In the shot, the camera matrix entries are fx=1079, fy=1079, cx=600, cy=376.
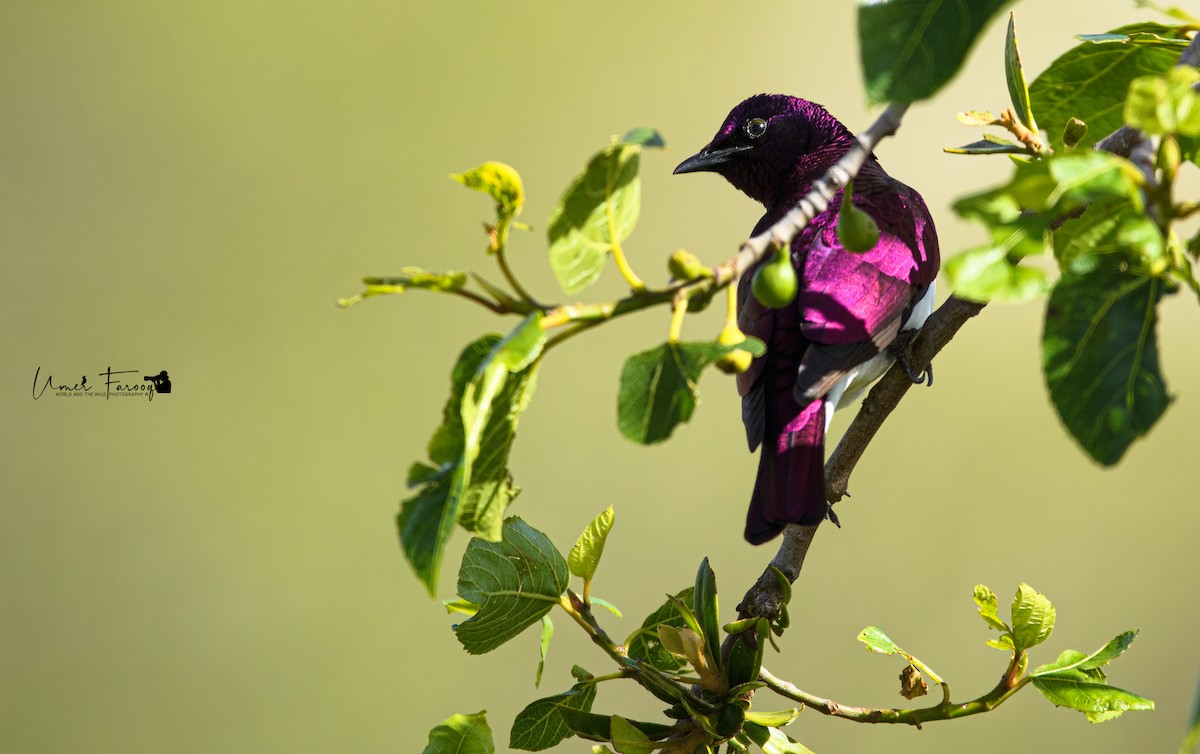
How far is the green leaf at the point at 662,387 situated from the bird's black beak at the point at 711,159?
100cm

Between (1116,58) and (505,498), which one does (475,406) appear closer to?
(505,498)

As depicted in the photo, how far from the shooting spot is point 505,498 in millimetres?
361

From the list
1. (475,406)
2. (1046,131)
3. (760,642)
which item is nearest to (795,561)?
(760,642)

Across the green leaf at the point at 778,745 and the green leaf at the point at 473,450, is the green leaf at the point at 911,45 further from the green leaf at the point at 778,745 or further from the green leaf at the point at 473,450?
the green leaf at the point at 778,745

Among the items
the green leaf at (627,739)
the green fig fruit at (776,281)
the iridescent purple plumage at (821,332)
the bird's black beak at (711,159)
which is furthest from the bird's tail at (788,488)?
the bird's black beak at (711,159)

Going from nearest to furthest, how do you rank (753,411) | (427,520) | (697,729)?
(427,520) → (697,729) → (753,411)

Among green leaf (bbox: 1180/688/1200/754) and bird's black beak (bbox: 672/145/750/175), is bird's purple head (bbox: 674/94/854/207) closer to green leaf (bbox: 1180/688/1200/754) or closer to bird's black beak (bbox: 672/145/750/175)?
bird's black beak (bbox: 672/145/750/175)

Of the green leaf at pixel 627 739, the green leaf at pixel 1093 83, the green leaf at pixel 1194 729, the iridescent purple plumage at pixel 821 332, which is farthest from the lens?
the iridescent purple plumage at pixel 821 332

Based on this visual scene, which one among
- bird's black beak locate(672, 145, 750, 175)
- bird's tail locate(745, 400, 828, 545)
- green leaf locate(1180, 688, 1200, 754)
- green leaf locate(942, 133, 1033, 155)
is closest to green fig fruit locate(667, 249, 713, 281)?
green leaf locate(1180, 688, 1200, 754)

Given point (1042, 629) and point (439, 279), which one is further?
point (1042, 629)

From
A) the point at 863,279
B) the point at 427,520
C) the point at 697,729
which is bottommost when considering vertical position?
the point at 697,729

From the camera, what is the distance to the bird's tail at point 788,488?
68 cm

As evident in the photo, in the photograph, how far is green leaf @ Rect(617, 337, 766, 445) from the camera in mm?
313

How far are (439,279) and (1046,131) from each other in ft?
1.47
